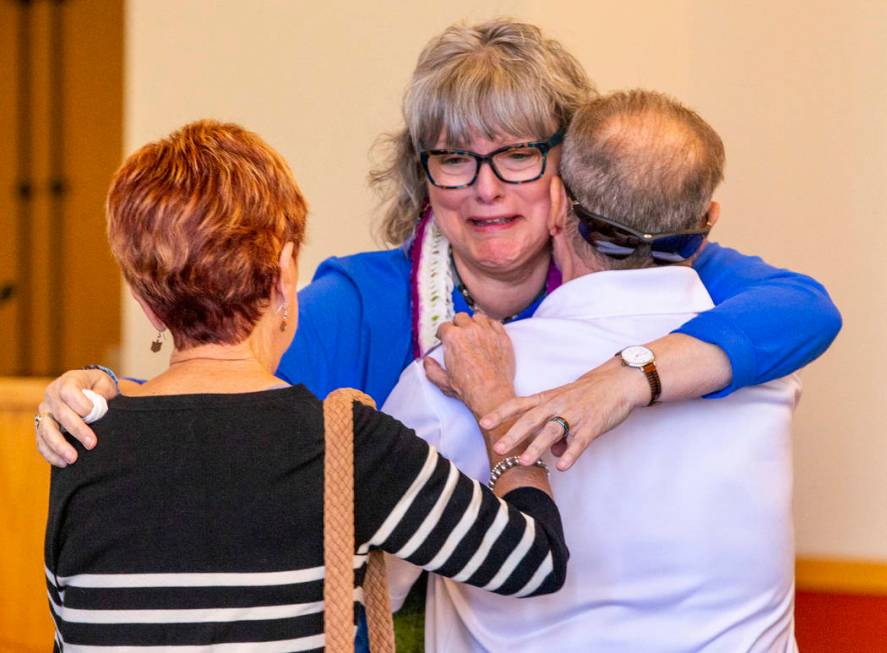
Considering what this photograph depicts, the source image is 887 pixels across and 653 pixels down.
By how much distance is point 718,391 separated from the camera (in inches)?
63.1

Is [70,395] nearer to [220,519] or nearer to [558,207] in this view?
[220,519]

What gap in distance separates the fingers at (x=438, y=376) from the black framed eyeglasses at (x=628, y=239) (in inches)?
11.9

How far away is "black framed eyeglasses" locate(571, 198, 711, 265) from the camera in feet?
5.41

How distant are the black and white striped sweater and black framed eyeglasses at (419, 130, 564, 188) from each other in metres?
0.90

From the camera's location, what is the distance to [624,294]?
1.62 metres

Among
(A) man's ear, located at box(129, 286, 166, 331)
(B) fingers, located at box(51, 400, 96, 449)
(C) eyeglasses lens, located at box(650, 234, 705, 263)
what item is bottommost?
(B) fingers, located at box(51, 400, 96, 449)

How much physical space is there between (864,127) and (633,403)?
1.76m

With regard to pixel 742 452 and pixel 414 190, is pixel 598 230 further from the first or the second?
pixel 414 190

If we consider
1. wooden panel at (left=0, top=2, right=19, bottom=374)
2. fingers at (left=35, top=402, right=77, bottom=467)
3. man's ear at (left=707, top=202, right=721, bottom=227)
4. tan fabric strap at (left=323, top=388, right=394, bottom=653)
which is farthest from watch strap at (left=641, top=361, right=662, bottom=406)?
wooden panel at (left=0, top=2, right=19, bottom=374)

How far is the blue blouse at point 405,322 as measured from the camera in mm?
1651

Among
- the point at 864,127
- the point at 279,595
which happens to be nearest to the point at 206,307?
the point at 279,595

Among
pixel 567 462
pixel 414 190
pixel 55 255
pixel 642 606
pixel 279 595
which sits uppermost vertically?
pixel 414 190

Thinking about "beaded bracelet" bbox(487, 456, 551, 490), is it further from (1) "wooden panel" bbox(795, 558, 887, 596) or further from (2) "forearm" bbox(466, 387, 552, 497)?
(1) "wooden panel" bbox(795, 558, 887, 596)

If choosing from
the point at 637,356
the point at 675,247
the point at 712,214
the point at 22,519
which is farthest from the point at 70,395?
the point at 22,519
